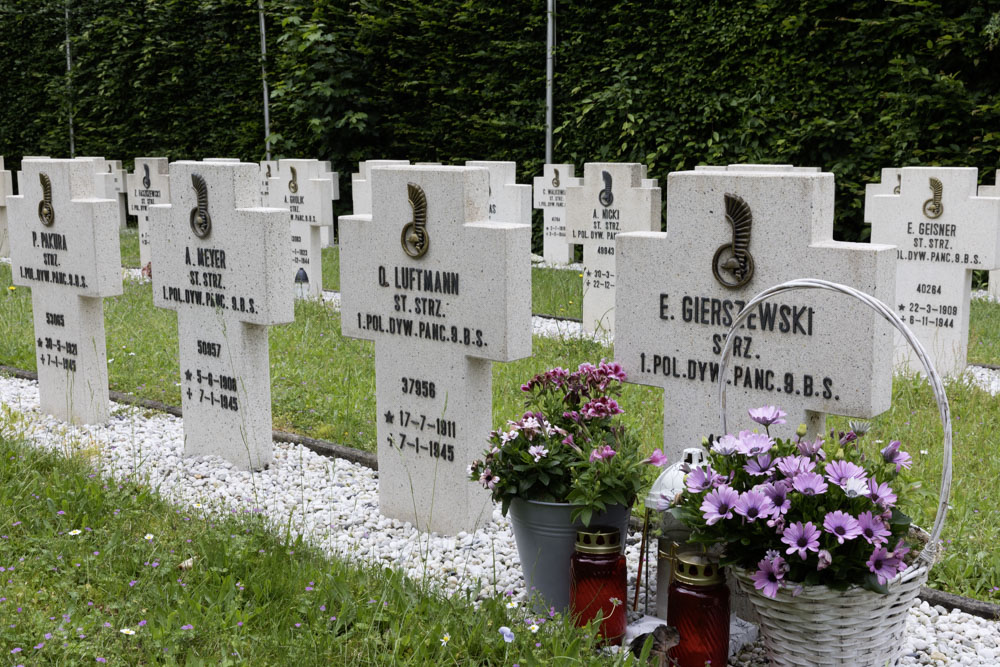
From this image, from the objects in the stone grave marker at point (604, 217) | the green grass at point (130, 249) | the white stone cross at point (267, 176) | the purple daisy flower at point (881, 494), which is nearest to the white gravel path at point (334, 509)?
the purple daisy flower at point (881, 494)

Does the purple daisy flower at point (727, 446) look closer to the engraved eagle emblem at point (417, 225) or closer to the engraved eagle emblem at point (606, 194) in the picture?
the engraved eagle emblem at point (417, 225)

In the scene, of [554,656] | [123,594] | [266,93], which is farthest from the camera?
[266,93]

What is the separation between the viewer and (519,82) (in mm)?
14555

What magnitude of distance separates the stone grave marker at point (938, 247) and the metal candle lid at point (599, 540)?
4618mm

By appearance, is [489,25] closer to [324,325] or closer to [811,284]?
[324,325]

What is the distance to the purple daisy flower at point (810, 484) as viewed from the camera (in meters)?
2.81

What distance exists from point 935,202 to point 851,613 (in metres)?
5.45

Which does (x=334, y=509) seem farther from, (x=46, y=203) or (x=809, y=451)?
(x=46, y=203)

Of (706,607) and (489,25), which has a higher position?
(489,25)

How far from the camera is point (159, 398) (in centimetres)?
692

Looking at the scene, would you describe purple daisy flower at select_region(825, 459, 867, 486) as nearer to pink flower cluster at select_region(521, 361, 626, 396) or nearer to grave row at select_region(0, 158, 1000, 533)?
grave row at select_region(0, 158, 1000, 533)

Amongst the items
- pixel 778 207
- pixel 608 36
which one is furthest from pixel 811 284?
pixel 608 36

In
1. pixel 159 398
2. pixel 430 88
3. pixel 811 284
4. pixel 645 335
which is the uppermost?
pixel 430 88

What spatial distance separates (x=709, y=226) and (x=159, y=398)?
4457 mm
